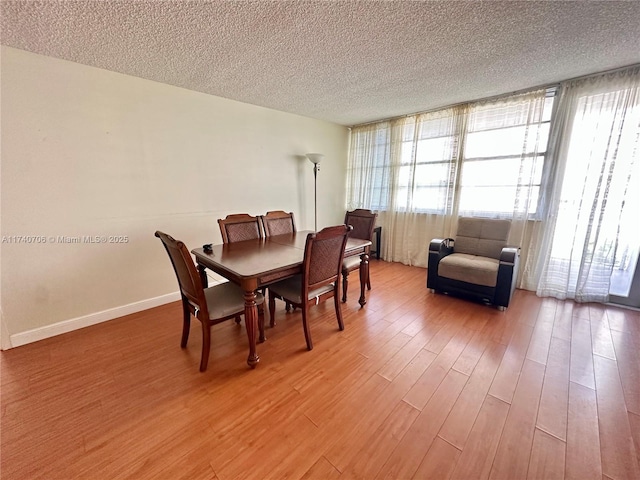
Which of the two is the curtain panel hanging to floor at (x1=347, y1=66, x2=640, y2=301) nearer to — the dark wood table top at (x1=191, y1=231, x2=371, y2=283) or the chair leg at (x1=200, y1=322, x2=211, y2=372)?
the dark wood table top at (x1=191, y1=231, x2=371, y2=283)

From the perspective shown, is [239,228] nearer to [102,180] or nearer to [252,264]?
[252,264]

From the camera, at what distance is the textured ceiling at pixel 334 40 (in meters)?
1.55

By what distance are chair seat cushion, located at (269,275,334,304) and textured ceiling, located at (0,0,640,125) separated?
74.4 inches

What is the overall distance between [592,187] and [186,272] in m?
3.91

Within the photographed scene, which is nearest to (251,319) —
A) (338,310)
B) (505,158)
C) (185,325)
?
(185,325)

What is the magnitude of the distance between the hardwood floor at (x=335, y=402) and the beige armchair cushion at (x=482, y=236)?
89 centimetres

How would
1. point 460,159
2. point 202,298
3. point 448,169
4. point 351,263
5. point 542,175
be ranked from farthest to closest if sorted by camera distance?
point 448,169
point 460,159
point 542,175
point 351,263
point 202,298

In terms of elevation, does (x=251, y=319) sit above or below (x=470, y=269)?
below

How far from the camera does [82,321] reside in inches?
92.8

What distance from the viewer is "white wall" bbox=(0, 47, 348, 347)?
6.61 feet

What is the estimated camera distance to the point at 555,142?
2781 mm

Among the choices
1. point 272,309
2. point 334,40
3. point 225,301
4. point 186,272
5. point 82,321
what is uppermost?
point 334,40

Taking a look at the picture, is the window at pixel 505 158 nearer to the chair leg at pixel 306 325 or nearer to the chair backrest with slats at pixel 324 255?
the chair backrest with slats at pixel 324 255

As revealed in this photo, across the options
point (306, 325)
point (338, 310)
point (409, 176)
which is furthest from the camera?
point (409, 176)
